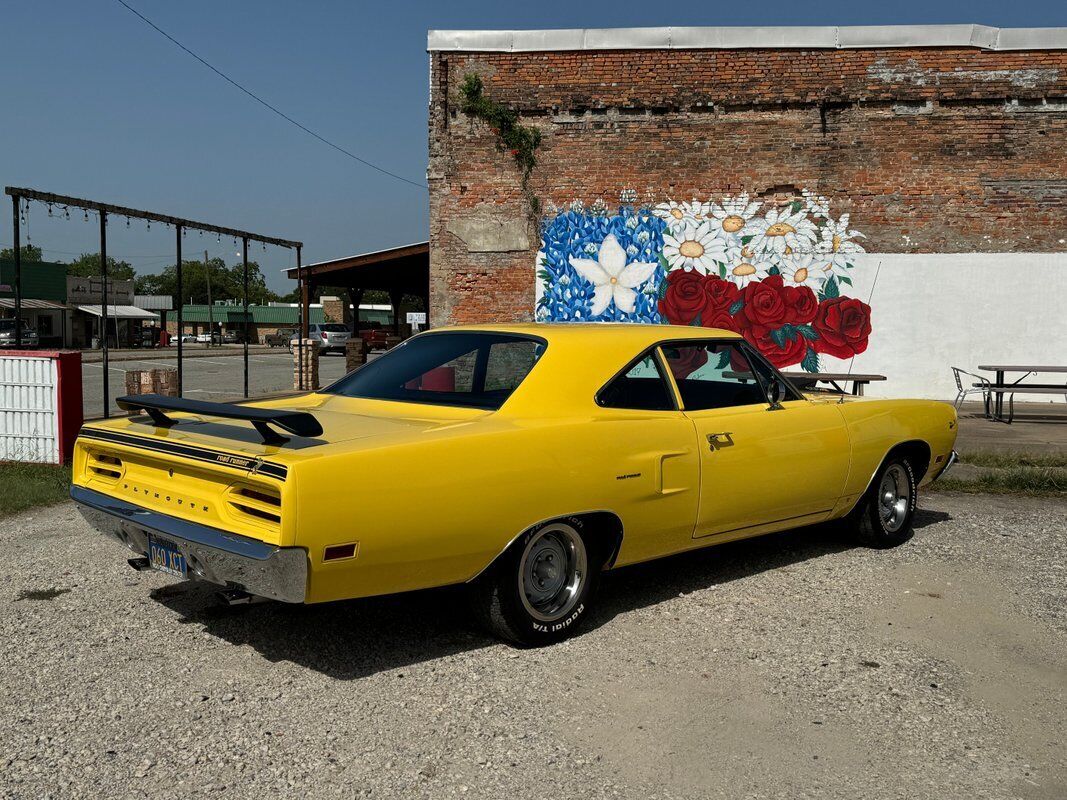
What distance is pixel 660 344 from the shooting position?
513 centimetres

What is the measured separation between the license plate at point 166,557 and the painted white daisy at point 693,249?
12.0 m

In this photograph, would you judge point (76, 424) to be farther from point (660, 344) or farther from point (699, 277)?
point (699, 277)

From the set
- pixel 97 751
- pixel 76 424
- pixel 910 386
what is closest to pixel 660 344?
pixel 97 751

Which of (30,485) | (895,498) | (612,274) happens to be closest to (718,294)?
(612,274)

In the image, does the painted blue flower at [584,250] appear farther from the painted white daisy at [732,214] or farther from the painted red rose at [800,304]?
the painted red rose at [800,304]

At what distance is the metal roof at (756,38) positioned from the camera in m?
14.8

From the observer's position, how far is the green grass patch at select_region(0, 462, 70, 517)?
7590 millimetres

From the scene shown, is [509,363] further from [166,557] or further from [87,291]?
[87,291]

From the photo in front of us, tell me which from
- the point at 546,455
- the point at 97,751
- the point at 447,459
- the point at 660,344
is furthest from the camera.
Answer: the point at 660,344

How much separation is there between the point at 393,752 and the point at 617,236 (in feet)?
41.5

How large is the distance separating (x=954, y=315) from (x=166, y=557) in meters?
13.8

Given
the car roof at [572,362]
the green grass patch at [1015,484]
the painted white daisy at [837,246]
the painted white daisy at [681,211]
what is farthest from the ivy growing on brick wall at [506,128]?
the car roof at [572,362]

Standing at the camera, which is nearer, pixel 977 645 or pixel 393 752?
pixel 393 752

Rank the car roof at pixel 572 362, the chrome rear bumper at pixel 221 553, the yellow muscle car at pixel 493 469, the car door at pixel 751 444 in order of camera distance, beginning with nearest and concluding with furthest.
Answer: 1. the chrome rear bumper at pixel 221 553
2. the yellow muscle car at pixel 493 469
3. the car roof at pixel 572 362
4. the car door at pixel 751 444
